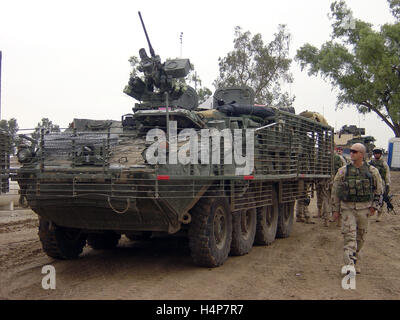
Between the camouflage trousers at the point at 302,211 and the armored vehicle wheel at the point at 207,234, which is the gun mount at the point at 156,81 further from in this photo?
the camouflage trousers at the point at 302,211

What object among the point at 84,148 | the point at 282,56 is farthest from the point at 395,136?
the point at 84,148

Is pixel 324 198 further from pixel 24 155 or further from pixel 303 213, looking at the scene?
pixel 24 155

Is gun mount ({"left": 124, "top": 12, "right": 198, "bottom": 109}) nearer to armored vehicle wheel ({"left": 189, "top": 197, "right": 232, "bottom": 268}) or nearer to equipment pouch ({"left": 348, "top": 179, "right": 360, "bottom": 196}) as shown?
armored vehicle wheel ({"left": 189, "top": 197, "right": 232, "bottom": 268})

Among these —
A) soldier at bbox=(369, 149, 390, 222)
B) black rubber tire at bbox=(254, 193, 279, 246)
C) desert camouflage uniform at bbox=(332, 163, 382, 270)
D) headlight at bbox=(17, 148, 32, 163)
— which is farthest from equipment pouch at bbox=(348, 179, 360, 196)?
soldier at bbox=(369, 149, 390, 222)

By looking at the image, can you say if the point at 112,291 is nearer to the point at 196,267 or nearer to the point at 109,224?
the point at 109,224

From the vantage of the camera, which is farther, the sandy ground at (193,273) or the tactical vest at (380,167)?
the tactical vest at (380,167)

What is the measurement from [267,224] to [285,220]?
86 cm

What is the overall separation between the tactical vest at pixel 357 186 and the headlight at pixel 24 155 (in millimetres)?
4017

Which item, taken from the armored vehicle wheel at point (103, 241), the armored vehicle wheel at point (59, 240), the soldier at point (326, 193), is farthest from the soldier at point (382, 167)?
the armored vehicle wheel at point (59, 240)

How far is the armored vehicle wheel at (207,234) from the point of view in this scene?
6434 mm

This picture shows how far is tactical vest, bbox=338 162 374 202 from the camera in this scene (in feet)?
20.2

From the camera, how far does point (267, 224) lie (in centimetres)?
938
